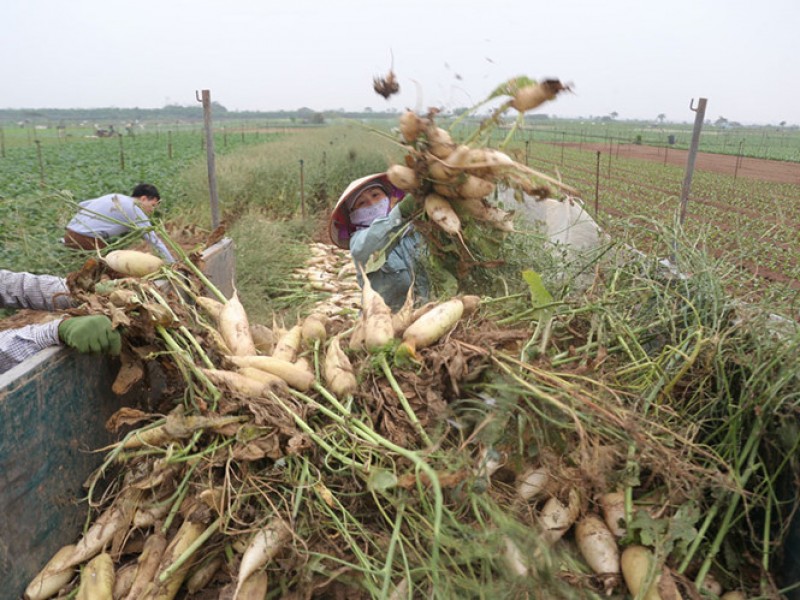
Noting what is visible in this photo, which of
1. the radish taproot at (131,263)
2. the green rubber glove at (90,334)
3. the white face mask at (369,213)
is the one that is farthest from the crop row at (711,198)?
the green rubber glove at (90,334)

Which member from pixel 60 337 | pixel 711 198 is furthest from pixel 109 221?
pixel 711 198

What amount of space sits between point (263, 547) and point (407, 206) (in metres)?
1.65

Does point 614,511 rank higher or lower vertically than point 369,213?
lower

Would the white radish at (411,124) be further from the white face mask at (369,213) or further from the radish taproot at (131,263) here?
the white face mask at (369,213)

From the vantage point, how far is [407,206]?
267cm

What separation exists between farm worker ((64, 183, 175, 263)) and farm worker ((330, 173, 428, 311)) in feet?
3.47

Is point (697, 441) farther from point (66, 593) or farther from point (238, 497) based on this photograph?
point (66, 593)

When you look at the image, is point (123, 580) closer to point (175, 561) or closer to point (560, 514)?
point (175, 561)

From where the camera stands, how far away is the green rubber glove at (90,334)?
1906mm

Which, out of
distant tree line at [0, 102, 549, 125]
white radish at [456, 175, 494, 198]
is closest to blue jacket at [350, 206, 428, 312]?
white radish at [456, 175, 494, 198]

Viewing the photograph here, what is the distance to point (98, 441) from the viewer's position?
214 centimetres

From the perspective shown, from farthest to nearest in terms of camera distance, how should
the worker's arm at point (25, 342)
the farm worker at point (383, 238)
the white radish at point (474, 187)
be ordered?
the farm worker at point (383, 238) < the white radish at point (474, 187) < the worker's arm at point (25, 342)

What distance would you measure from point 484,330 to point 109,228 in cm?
290

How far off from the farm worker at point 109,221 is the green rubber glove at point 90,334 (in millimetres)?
586
